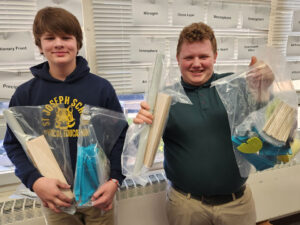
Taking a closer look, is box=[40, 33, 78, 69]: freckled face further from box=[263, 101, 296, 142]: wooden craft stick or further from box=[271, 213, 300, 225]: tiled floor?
box=[271, 213, 300, 225]: tiled floor

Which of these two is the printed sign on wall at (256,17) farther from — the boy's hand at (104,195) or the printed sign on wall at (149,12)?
the boy's hand at (104,195)

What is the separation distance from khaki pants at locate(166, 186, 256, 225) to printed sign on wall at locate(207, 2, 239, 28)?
1.05 m

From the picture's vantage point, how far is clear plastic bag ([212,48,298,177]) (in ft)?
2.58

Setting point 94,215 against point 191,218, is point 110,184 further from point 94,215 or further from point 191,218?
point 191,218

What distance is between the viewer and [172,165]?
107 cm

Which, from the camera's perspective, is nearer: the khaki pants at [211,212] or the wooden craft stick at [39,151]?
the wooden craft stick at [39,151]

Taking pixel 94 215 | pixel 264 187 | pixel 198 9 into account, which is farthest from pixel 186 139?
pixel 264 187

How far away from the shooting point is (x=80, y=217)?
1027mm

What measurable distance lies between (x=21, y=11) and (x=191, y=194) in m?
1.20

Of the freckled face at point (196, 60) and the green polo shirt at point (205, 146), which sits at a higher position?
the freckled face at point (196, 60)

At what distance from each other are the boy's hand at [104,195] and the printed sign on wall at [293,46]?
1.62 meters

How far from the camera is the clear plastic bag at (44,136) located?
86cm

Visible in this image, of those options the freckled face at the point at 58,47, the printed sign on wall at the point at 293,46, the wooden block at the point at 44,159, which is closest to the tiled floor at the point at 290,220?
the printed sign on wall at the point at 293,46

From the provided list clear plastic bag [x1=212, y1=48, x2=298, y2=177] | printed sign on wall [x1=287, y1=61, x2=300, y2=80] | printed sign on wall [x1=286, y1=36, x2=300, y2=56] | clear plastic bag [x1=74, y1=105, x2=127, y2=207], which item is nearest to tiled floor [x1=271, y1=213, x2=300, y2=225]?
printed sign on wall [x1=287, y1=61, x2=300, y2=80]
